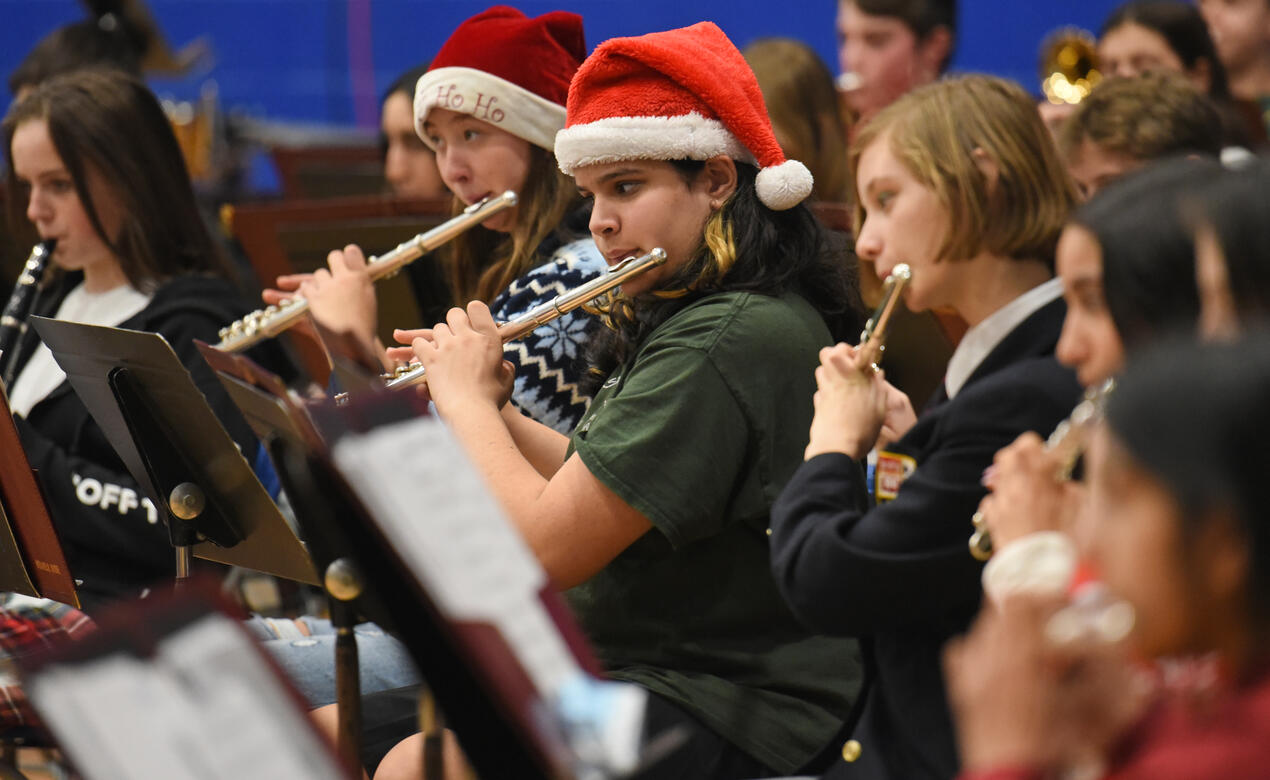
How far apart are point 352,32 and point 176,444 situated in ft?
20.6

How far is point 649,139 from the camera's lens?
5.70 ft

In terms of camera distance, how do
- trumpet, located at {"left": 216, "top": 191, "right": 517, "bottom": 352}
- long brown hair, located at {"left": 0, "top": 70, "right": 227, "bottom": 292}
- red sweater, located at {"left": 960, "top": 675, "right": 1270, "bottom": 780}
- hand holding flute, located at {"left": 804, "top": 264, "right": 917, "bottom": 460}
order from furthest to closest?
long brown hair, located at {"left": 0, "top": 70, "right": 227, "bottom": 292} → trumpet, located at {"left": 216, "top": 191, "right": 517, "bottom": 352} → hand holding flute, located at {"left": 804, "top": 264, "right": 917, "bottom": 460} → red sweater, located at {"left": 960, "top": 675, "right": 1270, "bottom": 780}

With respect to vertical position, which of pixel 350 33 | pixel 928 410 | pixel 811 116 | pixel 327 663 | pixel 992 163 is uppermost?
pixel 350 33

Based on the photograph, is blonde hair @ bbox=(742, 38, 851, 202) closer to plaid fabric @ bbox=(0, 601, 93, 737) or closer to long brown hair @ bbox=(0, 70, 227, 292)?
long brown hair @ bbox=(0, 70, 227, 292)

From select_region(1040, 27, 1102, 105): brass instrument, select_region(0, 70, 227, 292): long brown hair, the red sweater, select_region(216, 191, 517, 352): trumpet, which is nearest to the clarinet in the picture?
select_region(0, 70, 227, 292): long brown hair

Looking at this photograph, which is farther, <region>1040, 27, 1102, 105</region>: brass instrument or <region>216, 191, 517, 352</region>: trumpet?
<region>1040, 27, 1102, 105</region>: brass instrument

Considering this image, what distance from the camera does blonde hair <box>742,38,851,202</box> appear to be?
3.06 meters

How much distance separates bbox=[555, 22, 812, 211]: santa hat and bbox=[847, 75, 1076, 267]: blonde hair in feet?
0.76

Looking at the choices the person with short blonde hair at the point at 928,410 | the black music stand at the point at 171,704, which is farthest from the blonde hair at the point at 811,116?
the black music stand at the point at 171,704

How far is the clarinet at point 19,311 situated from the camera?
258 cm

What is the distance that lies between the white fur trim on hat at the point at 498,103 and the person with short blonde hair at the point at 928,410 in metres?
0.73

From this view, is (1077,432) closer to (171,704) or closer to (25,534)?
(171,704)

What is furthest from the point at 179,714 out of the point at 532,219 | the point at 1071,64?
the point at 1071,64

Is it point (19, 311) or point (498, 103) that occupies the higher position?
point (498, 103)
